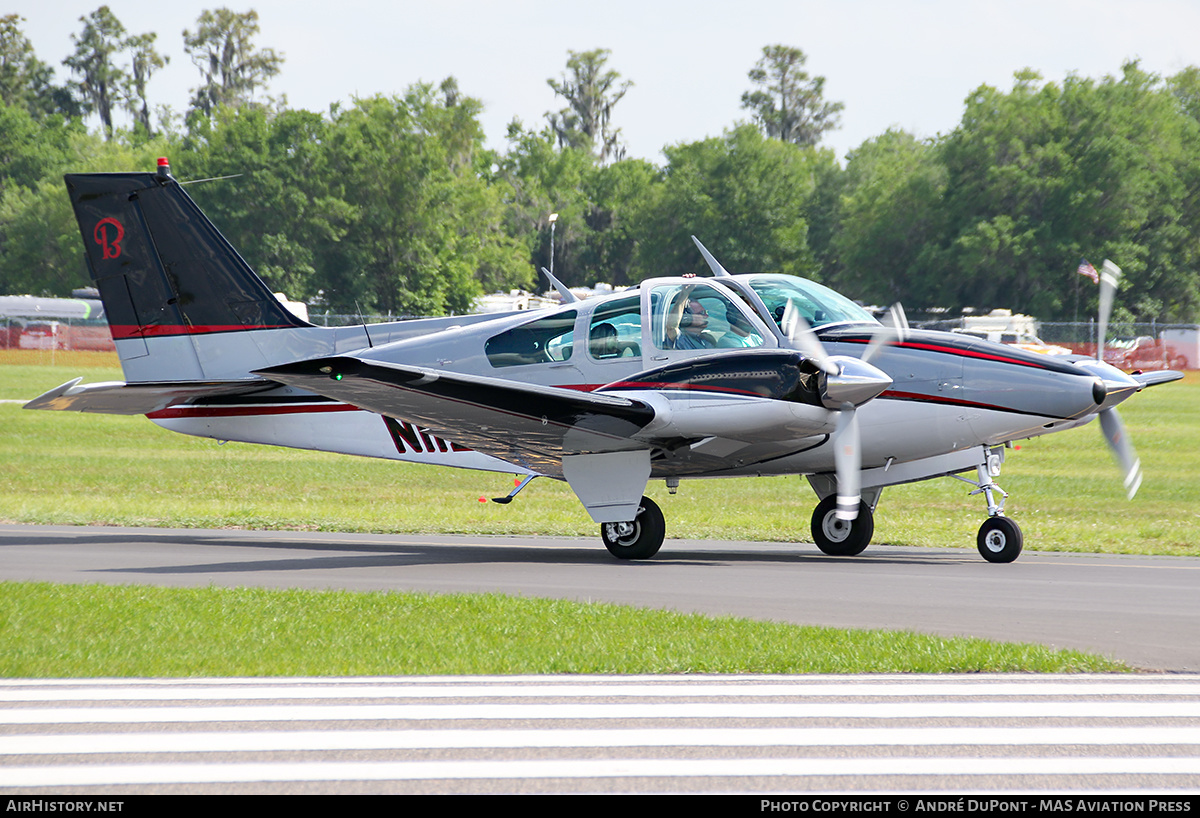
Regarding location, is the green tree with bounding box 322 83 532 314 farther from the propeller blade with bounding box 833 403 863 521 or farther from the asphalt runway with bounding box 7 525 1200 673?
the propeller blade with bounding box 833 403 863 521

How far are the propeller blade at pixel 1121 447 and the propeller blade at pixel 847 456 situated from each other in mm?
3380

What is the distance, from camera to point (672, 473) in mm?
13258

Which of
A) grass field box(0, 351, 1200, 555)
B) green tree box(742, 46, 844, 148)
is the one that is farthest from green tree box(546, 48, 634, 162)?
grass field box(0, 351, 1200, 555)

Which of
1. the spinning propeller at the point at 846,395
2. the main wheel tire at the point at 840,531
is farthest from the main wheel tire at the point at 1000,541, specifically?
the spinning propeller at the point at 846,395

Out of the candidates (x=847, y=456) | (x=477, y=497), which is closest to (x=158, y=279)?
(x=477, y=497)

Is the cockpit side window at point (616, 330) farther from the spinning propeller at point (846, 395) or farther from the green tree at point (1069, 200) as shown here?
the green tree at point (1069, 200)

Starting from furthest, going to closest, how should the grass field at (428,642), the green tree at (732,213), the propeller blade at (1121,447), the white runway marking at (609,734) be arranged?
the green tree at (732,213)
the propeller blade at (1121,447)
the grass field at (428,642)
the white runway marking at (609,734)

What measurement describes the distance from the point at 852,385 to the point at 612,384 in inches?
102

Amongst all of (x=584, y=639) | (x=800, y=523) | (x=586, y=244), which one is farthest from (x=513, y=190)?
(x=584, y=639)

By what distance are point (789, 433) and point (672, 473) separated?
70.6 inches

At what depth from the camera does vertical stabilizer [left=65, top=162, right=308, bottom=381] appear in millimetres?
14828

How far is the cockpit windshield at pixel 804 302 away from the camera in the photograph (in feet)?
41.5
